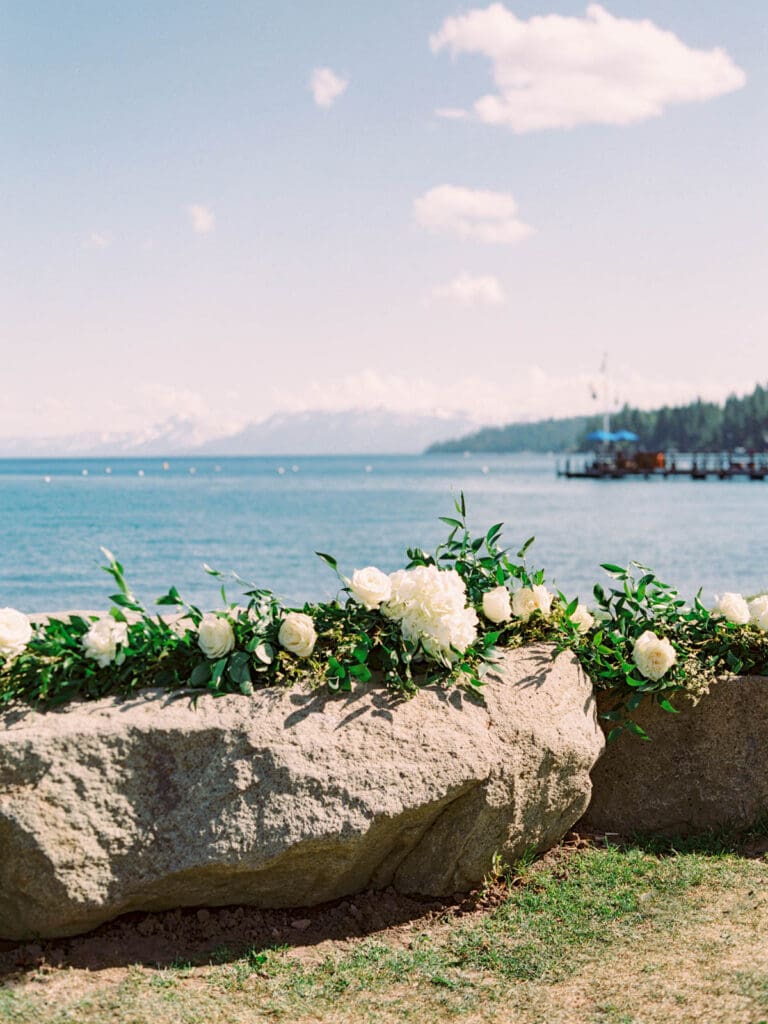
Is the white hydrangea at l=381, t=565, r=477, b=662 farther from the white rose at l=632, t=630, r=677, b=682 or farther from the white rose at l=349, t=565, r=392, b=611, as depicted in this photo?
the white rose at l=632, t=630, r=677, b=682

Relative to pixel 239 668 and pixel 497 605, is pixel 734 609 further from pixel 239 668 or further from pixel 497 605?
pixel 239 668

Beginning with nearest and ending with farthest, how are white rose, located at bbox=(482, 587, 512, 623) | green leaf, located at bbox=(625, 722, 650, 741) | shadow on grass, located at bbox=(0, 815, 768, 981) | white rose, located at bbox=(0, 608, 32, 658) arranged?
shadow on grass, located at bbox=(0, 815, 768, 981)
white rose, located at bbox=(0, 608, 32, 658)
white rose, located at bbox=(482, 587, 512, 623)
green leaf, located at bbox=(625, 722, 650, 741)

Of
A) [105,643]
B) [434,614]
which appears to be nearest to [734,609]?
[434,614]

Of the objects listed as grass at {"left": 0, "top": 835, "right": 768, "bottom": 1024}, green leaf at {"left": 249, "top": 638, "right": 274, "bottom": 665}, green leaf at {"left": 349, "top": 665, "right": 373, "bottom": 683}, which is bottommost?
grass at {"left": 0, "top": 835, "right": 768, "bottom": 1024}

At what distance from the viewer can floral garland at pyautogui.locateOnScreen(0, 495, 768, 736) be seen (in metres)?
4.58

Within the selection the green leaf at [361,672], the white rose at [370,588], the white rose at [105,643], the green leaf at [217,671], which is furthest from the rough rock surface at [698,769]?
the white rose at [105,643]

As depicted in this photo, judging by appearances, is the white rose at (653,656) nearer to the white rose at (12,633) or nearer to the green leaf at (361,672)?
the green leaf at (361,672)

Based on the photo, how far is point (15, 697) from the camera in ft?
14.7

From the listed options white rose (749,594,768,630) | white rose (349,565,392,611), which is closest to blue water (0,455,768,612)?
white rose (749,594,768,630)

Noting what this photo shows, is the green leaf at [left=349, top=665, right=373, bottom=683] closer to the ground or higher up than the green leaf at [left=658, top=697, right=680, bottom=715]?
higher up

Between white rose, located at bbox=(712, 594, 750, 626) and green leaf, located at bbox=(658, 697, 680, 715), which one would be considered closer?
green leaf, located at bbox=(658, 697, 680, 715)

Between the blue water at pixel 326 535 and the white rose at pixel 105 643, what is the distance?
20.1 metres

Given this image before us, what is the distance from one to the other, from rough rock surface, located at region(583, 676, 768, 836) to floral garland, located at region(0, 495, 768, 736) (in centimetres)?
17

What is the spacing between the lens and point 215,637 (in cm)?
A: 464
